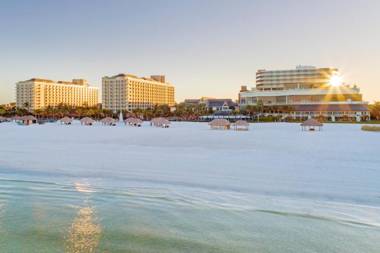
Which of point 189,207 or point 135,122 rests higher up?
point 135,122

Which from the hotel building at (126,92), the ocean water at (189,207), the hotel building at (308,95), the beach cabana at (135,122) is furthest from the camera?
the hotel building at (126,92)

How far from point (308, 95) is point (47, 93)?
116 m

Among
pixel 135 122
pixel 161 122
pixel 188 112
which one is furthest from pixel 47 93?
pixel 161 122

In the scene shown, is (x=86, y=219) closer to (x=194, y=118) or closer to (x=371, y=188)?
(x=371, y=188)

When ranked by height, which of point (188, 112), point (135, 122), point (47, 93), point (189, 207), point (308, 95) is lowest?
point (189, 207)

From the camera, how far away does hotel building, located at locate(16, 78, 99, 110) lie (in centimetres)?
15300

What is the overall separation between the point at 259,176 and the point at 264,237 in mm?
5432

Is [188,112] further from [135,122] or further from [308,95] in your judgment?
[135,122]

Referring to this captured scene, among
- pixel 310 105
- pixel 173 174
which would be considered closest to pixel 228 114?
pixel 310 105

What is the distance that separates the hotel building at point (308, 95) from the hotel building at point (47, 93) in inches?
3023

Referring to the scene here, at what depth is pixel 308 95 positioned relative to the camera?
91.4 metres

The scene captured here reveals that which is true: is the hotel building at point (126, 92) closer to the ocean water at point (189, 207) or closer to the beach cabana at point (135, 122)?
the beach cabana at point (135, 122)

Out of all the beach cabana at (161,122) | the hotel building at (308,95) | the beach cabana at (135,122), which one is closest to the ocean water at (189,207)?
the beach cabana at (161,122)

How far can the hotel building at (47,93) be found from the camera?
15300 centimetres
